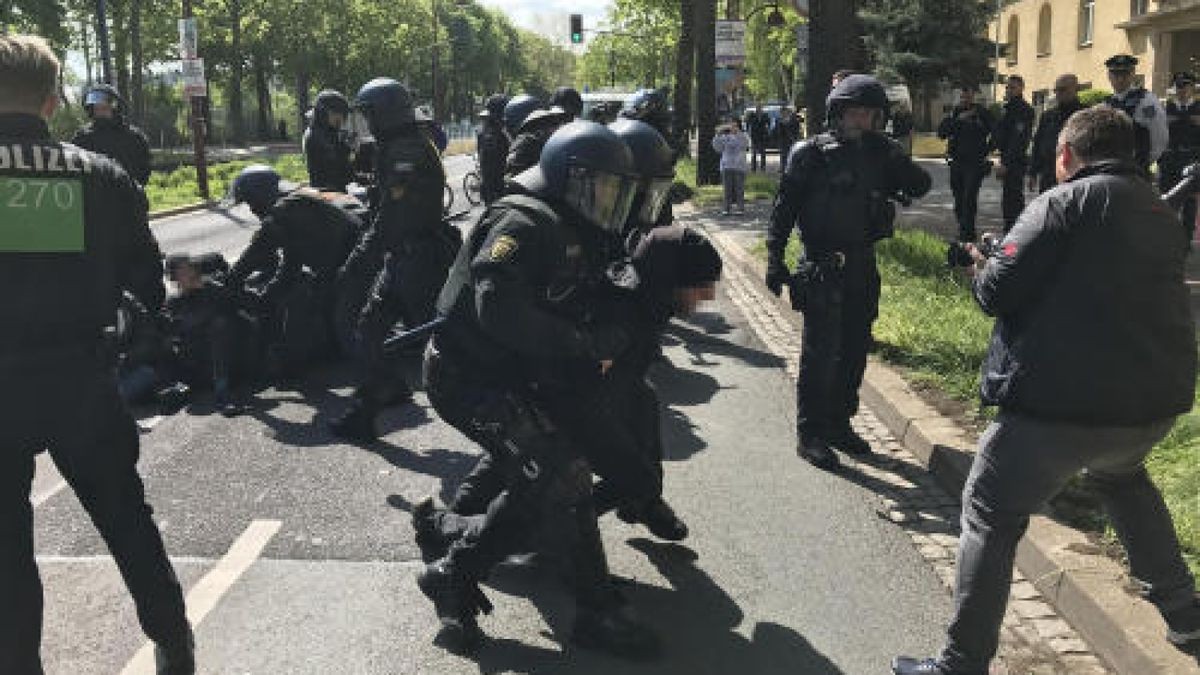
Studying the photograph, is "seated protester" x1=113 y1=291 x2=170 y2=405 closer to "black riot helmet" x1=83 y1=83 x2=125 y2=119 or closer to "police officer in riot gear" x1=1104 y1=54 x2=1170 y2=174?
"black riot helmet" x1=83 y1=83 x2=125 y2=119

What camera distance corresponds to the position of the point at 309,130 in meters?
8.34

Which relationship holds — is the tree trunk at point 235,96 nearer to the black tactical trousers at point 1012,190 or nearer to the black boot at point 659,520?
the black tactical trousers at point 1012,190

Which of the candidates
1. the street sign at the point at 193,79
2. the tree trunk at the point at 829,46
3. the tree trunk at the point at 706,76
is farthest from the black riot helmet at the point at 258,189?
the street sign at the point at 193,79

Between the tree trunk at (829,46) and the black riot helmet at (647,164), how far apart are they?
279 inches

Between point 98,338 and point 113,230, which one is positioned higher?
point 113,230

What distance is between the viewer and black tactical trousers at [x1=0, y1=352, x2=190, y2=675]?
111 inches

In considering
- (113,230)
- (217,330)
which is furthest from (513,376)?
(217,330)

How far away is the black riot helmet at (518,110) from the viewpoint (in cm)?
801

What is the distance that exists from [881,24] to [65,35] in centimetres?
3109

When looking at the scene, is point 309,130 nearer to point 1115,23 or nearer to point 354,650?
point 354,650

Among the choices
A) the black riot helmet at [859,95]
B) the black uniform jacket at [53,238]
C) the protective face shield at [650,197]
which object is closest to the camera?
the black uniform jacket at [53,238]

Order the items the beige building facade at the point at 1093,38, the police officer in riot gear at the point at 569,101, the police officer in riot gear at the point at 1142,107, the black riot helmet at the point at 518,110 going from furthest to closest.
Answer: the beige building facade at the point at 1093,38 < the police officer in riot gear at the point at 1142,107 < the police officer in riot gear at the point at 569,101 < the black riot helmet at the point at 518,110

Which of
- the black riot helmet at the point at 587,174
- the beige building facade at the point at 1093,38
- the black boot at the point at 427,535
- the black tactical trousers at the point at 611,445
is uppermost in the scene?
the beige building facade at the point at 1093,38

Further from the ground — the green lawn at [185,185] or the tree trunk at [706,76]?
the tree trunk at [706,76]
